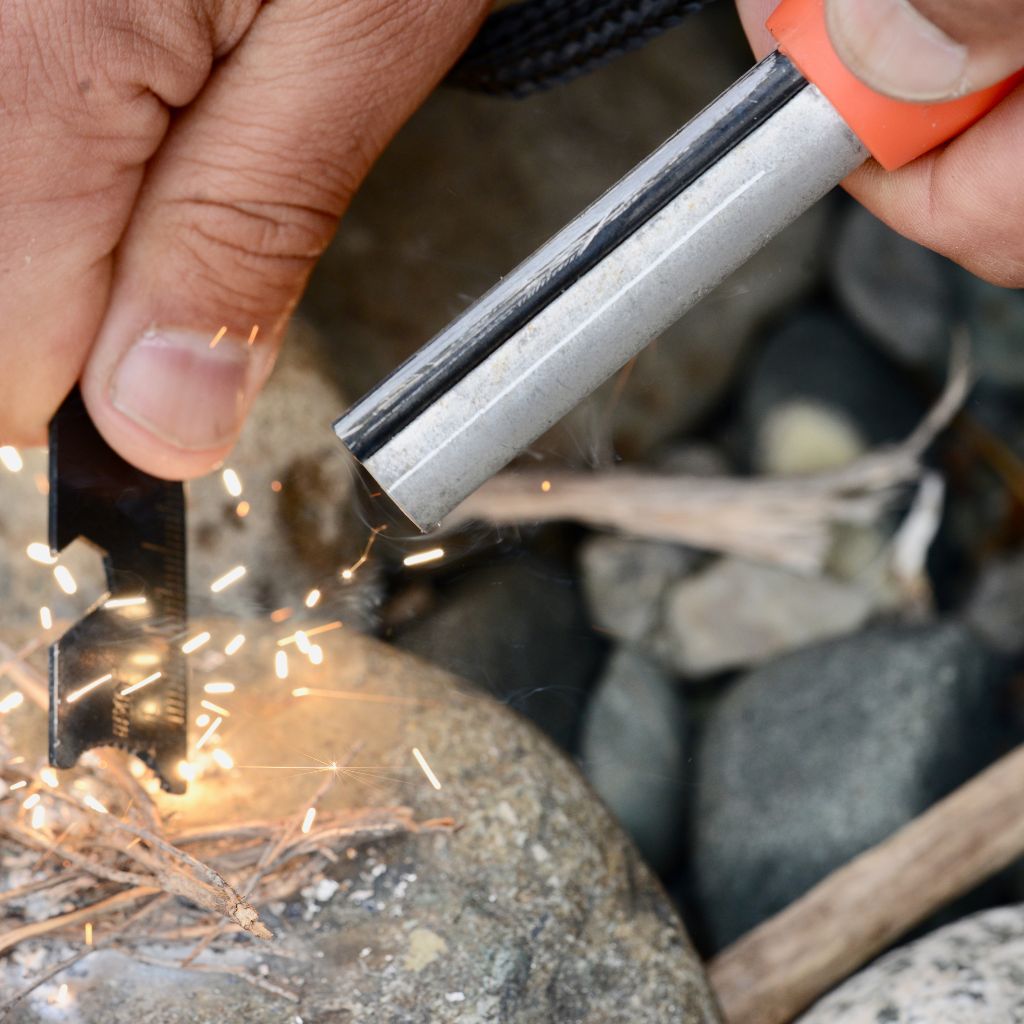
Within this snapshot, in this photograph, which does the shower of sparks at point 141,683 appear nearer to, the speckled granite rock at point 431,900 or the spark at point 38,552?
the speckled granite rock at point 431,900

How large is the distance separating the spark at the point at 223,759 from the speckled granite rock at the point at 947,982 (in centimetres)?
95

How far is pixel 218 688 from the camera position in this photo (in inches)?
75.7

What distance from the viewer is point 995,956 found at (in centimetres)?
161

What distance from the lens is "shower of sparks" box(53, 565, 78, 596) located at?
2123mm

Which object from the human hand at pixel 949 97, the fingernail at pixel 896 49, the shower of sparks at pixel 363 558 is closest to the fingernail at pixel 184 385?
the shower of sparks at pixel 363 558

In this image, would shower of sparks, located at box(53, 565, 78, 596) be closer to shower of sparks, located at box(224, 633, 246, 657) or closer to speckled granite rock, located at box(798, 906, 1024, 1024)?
shower of sparks, located at box(224, 633, 246, 657)

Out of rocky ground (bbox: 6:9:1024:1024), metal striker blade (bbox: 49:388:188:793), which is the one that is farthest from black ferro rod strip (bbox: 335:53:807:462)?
rocky ground (bbox: 6:9:1024:1024)

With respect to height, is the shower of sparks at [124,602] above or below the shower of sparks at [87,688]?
above

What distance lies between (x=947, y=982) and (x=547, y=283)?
1117mm

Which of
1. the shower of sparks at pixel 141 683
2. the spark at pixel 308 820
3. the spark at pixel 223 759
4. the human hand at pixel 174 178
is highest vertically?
the human hand at pixel 174 178

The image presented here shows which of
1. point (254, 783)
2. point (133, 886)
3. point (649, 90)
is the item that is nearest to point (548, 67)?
point (649, 90)

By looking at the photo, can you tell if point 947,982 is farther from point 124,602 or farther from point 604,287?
point 124,602

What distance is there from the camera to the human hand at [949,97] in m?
1.12

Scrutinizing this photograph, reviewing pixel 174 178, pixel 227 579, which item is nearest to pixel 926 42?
pixel 174 178
